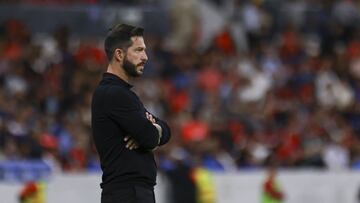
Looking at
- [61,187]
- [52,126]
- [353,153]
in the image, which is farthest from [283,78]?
[61,187]

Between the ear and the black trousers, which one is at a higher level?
the ear

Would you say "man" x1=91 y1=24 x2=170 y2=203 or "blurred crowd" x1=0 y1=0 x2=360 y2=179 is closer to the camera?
"man" x1=91 y1=24 x2=170 y2=203

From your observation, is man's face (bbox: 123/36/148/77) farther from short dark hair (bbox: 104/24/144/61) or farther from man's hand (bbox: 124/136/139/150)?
man's hand (bbox: 124/136/139/150)

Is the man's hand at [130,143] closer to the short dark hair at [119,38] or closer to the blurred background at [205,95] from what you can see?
the short dark hair at [119,38]

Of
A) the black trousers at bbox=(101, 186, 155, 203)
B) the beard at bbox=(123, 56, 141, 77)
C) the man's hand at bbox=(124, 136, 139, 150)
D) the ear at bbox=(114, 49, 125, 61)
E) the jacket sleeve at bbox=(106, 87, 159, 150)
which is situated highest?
Answer: the ear at bbox=(114, 49, 125, 61)

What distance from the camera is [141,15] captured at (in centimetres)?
1928

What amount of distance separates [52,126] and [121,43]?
313 inches

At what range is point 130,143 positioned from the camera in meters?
6.51

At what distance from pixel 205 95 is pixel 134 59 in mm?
10357

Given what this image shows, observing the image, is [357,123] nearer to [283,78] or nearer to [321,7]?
[283,78]

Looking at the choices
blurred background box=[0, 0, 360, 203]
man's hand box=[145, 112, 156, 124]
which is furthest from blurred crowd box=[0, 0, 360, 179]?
man's hand box=[145, 112, 156, 124]

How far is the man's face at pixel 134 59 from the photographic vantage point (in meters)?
6.55

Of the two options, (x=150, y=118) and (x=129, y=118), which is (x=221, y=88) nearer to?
(x=150, y=118)

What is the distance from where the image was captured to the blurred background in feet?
43.7
